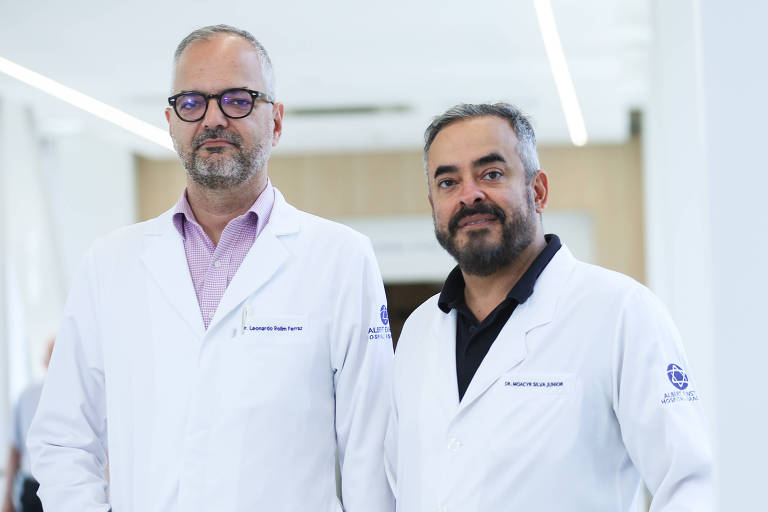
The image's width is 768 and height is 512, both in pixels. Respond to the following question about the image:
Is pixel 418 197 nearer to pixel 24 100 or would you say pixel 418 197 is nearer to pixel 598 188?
pixel 598 188

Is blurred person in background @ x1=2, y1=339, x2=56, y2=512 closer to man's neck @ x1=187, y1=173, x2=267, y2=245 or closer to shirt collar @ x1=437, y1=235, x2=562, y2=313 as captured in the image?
man's neck @ x1=187, y1=173, x2=267, y2=245

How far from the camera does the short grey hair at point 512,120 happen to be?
183 centimetres

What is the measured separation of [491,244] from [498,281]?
96mm

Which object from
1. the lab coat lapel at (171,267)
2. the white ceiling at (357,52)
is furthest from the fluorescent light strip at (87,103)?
the lab coat lapel at (171,267)

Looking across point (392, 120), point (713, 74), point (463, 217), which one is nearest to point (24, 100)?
point (392, 120)

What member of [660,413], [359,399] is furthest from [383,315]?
[660,413]

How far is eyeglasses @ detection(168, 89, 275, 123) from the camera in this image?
189 centimetres

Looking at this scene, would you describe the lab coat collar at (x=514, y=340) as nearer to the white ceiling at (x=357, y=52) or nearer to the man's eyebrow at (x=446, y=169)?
the man's eyebrow at (x=446, y=169)

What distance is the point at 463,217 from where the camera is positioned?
1.80 metres

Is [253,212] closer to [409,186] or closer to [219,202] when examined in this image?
[219,202]

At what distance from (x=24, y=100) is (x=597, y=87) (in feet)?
13.3

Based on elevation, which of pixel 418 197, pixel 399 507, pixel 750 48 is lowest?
pixel 399 507

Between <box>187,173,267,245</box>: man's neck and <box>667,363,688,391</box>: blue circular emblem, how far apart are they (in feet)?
3.01

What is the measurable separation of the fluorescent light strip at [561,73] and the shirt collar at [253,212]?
3.18m
